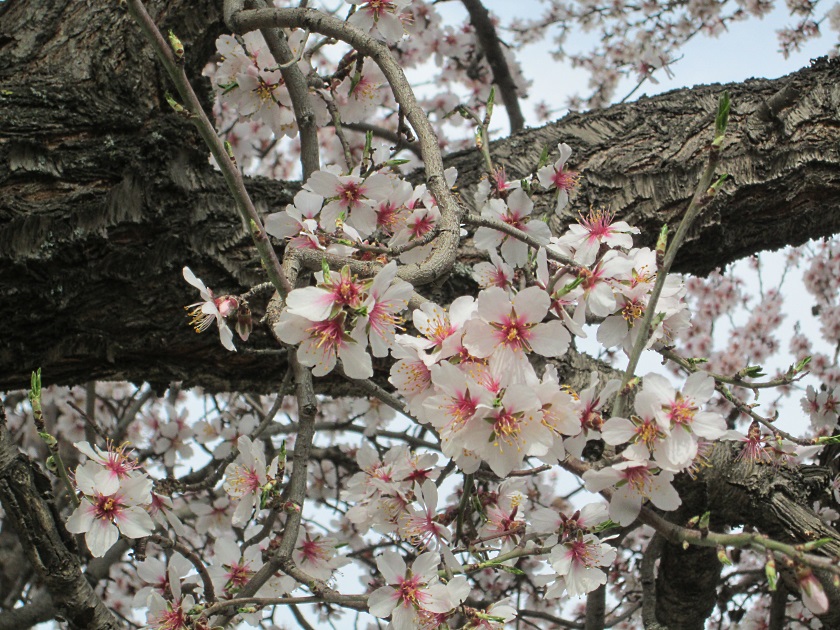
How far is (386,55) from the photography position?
1.48m

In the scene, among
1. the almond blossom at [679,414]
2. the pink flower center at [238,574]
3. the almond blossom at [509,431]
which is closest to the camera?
the almond blossom at [509,431]

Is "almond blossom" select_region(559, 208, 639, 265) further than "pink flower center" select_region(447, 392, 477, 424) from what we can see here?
Yes

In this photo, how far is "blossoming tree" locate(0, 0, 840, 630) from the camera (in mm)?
1146

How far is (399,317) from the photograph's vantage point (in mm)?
1408

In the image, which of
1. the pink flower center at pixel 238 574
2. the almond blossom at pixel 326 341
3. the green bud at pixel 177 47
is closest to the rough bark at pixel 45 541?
the pink flower center at pixel 238 574

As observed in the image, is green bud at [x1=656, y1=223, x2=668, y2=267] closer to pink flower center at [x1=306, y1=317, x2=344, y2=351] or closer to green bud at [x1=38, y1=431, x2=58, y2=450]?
pink flower center at [x1=306, y1=317, x2=344, y2=351]

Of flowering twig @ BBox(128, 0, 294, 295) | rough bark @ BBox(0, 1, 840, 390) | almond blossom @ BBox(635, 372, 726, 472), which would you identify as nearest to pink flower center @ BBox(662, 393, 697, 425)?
almond blossom @ BBox(635, 372, 726, 472)

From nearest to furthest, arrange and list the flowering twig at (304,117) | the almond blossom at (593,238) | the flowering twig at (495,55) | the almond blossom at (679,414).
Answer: the almond blossom at (679,414) < the almond blossom at (593,238) < the flowering twig at (304,117) < the flowering twig at (495,55)

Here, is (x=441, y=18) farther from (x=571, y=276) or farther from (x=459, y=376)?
(x=459, y=376)

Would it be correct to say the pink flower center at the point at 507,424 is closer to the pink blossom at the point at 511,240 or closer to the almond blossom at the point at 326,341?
the almond blossom at the point at 326,341

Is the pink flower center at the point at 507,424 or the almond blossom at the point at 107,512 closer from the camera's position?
the pink flower center at the point at 507,424

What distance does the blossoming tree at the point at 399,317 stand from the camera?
3.76 ft

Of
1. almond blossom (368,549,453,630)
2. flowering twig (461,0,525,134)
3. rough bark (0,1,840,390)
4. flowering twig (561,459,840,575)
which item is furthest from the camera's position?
flowering twig (461,0,525,134)

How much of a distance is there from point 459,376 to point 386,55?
0.74m
